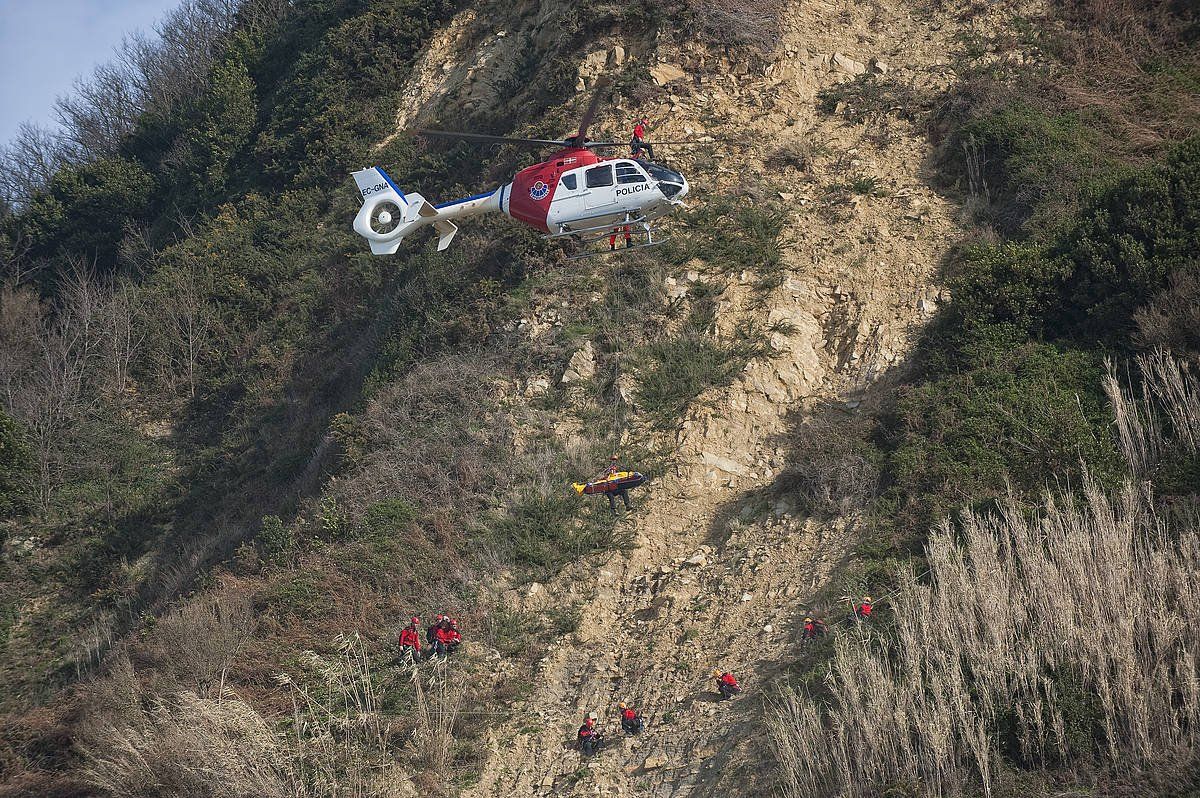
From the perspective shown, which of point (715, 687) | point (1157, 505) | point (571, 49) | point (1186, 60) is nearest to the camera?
point (1157, 505)

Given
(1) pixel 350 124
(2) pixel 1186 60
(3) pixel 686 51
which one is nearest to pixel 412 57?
(1) pixel 350 124

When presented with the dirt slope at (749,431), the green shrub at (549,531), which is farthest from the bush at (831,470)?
the green shrub at (549,531)

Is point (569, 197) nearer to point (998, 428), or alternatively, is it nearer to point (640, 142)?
point (640, 142)

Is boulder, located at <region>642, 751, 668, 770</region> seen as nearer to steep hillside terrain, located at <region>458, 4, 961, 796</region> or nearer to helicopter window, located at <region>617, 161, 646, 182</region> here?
steep hillside terrain, located at <region>458, 4, 961, 796</region>

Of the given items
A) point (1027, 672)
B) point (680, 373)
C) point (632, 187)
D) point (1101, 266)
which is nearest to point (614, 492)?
point (680, 373)

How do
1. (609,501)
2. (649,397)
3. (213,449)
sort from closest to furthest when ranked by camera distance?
(609,501)
(649,397)
(213,449)

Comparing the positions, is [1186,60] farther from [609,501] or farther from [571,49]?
[609,501]
